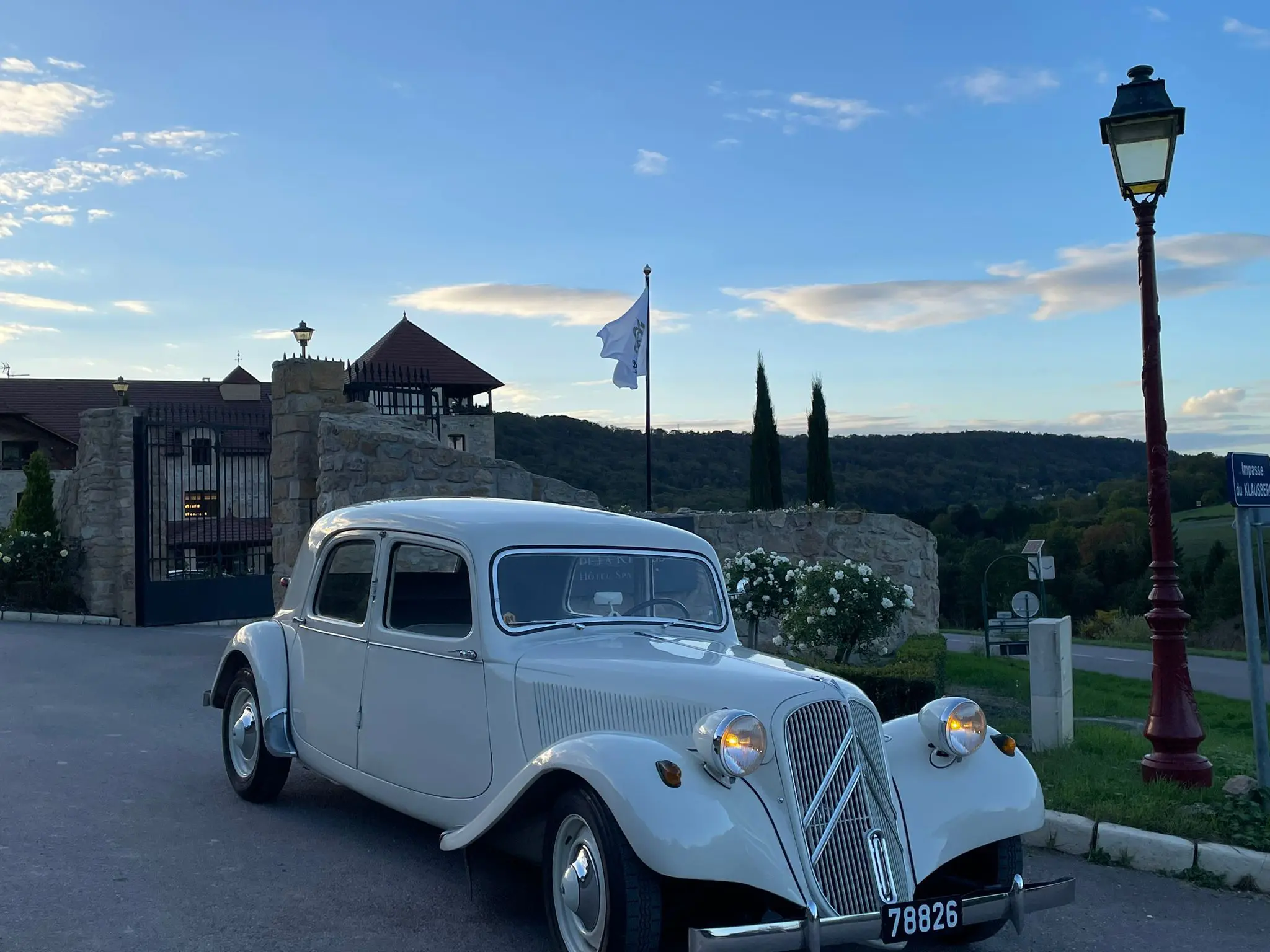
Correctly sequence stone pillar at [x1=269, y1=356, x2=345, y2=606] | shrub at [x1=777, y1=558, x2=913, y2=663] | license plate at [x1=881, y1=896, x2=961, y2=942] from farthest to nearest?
stone pillar at [x1=269, y1=356, x2=345, y2=606], shrub at [x1=777, y1=558, x2=913, y2=663], license plate at [x1=881, y1=896, x2=961, y2=942]

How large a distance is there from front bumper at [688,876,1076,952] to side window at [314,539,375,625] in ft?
8.95

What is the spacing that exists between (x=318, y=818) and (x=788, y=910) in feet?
10.4

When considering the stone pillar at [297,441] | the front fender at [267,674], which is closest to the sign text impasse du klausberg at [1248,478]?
the front fender at [267,674]

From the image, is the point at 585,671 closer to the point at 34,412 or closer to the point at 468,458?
the point at 468,458

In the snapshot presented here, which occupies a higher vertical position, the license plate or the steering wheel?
the steering wheel

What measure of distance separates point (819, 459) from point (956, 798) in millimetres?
24638

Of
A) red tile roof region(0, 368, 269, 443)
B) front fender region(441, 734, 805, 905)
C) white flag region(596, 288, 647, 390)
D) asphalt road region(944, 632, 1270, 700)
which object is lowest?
asphalt road region(944, 632, 1270, 700)

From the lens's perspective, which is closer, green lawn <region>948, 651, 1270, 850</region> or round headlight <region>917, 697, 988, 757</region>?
round headlight <region>917, 697, 988, 757</region>

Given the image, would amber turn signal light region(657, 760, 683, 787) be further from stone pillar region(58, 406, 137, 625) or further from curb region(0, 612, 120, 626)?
curb region(0, 612, 120, 626)

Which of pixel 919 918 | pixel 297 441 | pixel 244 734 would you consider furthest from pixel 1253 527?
pixel 297 441

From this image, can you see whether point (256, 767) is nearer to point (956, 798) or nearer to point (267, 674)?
point (267, 674)

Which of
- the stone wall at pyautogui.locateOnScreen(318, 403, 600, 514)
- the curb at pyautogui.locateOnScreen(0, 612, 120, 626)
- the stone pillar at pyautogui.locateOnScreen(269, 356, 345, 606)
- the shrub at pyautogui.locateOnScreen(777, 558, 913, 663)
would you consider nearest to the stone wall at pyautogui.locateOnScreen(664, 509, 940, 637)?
the stone wall at pyautogui.locateOnScreen(318, 403, 600, 514)

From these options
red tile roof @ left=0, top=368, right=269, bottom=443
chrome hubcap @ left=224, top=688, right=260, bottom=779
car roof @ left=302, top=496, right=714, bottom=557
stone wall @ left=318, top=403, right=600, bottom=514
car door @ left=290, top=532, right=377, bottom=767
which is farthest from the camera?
red tile roof @ left=0, top=368, right=269, bottom=443

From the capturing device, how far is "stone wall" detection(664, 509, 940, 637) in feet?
46.4
